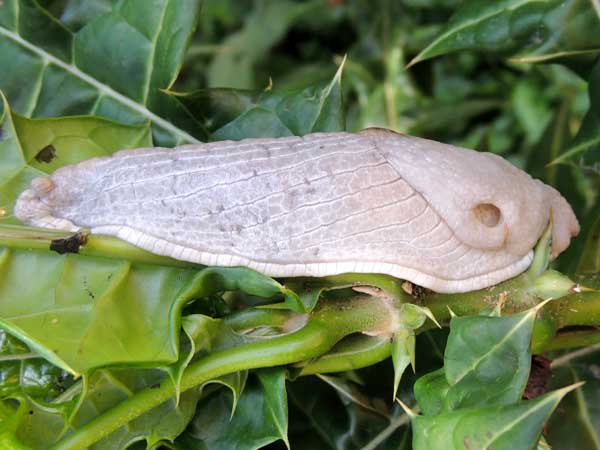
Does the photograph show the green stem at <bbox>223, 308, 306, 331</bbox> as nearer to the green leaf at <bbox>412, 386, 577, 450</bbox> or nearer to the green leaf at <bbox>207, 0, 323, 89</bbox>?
the green leaf at <bbox>412, 386, 577, 450</bbox>

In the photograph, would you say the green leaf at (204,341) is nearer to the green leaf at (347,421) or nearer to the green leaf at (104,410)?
the green leaf at (104,410)

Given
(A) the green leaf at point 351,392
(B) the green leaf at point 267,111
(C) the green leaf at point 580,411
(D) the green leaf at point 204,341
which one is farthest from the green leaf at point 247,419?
(C) the green leaf at point 580,411

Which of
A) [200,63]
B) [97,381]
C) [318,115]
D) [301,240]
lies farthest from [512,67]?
[97,381]

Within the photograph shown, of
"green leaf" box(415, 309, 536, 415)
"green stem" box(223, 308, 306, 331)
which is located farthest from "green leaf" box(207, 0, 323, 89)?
"green leaf" box(415, 309, 536, 415)

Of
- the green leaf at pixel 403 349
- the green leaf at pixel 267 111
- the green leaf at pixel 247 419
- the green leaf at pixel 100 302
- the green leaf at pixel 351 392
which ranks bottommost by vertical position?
the green leaf at pixel 351 392

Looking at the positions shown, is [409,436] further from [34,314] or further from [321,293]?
[34,314]

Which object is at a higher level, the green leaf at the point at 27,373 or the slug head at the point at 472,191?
the slug head at the point at 472,191
